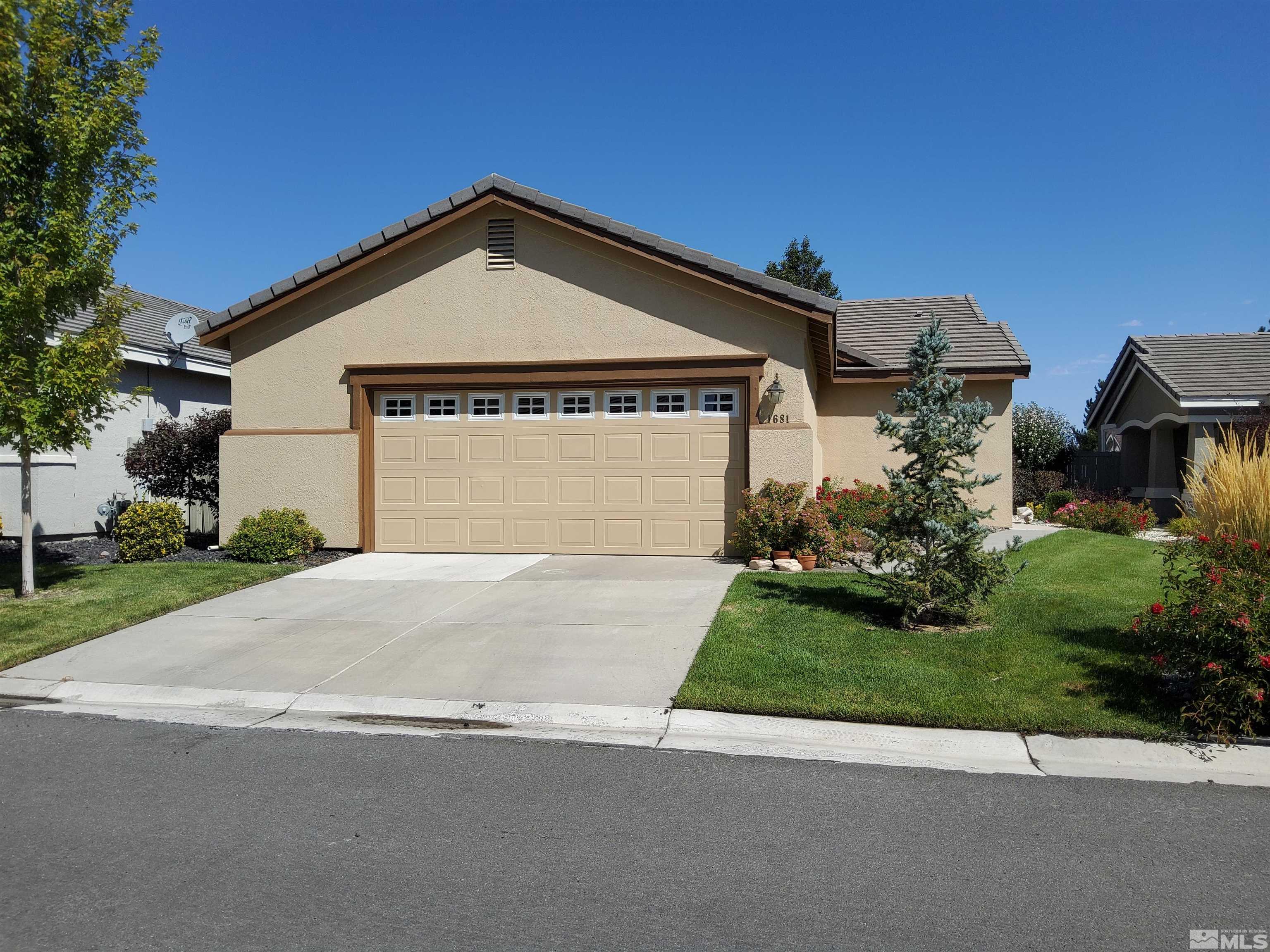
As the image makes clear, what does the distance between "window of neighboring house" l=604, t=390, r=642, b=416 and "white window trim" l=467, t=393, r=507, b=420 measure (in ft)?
5.22

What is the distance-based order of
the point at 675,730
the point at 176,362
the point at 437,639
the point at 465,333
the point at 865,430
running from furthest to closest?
1. the point at 176,362
2. the point at 865,430
3. the point at 465,333
4. the point at 437,639
5. the point at 675,730

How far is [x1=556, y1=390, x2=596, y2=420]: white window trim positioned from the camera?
13.3 metres

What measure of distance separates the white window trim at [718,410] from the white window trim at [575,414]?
63.3 inches

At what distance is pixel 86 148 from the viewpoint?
31.4ft

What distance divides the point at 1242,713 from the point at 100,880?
21.7ft

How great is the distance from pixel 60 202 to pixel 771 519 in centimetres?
925

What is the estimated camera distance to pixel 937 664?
23.2ft

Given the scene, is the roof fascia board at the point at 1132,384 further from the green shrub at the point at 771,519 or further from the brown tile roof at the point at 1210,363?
the green shrub at the point at 771,519

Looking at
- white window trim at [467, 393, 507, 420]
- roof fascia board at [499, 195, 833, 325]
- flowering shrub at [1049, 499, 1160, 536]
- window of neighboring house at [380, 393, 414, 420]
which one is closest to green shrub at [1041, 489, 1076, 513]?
flowering shrub at [1049, 499, 1160, 536]

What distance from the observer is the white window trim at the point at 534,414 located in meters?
13.5

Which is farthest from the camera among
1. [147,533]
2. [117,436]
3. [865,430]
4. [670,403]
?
[865,430]

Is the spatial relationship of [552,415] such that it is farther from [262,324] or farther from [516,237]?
[262,324]

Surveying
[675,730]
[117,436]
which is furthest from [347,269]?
[675,730]

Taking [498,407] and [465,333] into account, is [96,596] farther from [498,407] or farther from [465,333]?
[465,333]
